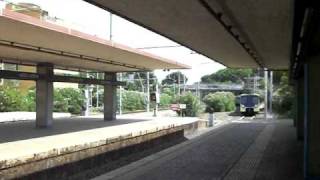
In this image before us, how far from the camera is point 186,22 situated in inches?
530

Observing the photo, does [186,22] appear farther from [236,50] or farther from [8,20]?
[236,50]

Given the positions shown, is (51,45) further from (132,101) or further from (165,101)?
(165,101)

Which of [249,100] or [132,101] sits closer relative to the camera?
[249,100]

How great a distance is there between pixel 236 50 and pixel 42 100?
1220 centimetres

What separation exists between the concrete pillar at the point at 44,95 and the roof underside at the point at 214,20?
11795mm

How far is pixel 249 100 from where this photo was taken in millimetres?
62000

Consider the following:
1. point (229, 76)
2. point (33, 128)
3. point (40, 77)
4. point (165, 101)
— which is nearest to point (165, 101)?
point (165, 101)

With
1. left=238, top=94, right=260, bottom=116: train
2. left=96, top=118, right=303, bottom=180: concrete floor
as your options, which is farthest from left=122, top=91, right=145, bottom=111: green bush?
left=96, top=118, right=303, bottom=180: concrete floor

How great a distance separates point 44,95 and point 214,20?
17.9 m

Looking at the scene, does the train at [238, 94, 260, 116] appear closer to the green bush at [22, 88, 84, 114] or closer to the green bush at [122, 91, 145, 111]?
the green bush at [122, 91, 145, 111]

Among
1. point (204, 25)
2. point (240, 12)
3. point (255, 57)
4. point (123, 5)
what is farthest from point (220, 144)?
point (123, 5)

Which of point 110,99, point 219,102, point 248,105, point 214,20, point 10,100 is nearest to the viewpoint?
point 214,20

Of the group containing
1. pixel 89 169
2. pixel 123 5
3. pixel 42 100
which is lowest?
pixel 89 169

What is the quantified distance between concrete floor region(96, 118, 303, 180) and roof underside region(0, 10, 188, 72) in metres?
4.92
